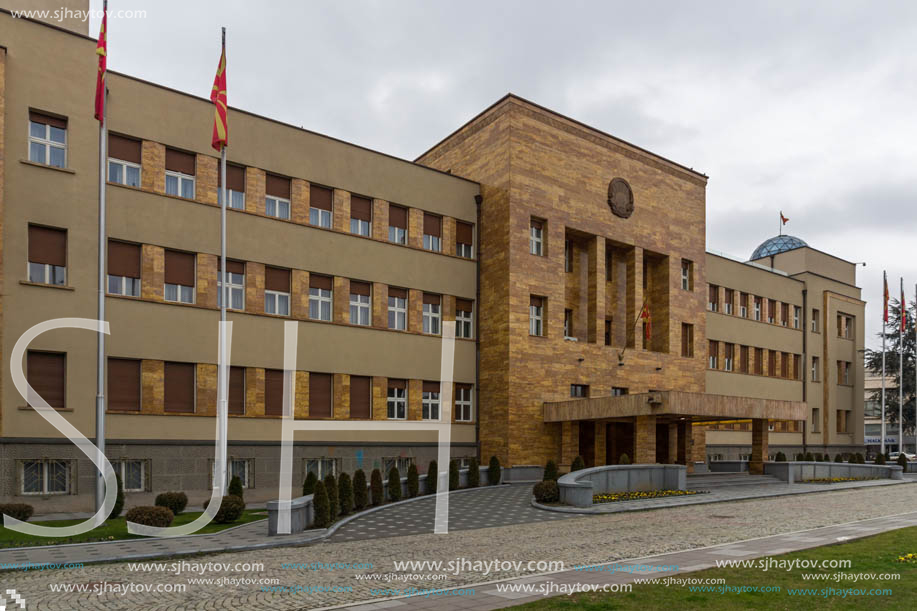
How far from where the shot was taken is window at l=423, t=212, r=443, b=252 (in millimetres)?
34188

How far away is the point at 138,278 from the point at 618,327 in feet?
74.0

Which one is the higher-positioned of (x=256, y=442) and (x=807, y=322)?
(x=807, y=322)

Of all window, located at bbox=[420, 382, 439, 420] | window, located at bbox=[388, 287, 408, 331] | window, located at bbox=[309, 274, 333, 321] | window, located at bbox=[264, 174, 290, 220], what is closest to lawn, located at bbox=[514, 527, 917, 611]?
window, located at bbox=[309, 274, 333, 321]

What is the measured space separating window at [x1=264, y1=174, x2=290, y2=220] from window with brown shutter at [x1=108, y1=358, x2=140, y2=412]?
24.7ft

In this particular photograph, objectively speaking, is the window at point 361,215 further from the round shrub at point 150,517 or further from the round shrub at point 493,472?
the round shrub at point 150,517

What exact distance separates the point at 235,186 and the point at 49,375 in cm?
920

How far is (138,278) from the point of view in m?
26.3

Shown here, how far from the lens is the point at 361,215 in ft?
106

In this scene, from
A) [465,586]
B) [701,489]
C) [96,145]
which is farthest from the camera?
[701,489]

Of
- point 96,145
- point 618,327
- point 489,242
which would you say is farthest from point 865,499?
point 96,145

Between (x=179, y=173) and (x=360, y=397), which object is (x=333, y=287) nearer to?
(x=360, y=397)

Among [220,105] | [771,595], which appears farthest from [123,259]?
[771,595]

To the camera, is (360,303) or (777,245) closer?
(360,303)

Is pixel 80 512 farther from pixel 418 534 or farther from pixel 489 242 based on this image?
pixel 489 242
